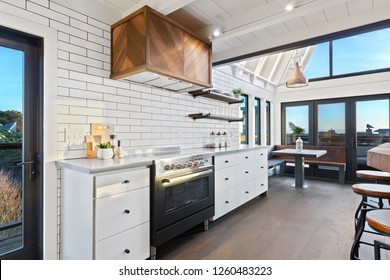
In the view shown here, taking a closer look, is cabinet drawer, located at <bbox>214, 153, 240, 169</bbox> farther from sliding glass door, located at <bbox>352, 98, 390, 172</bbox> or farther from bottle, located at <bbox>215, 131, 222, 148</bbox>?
sliding glass door, located at <bbox>352, 98, 390, 172</bbox>

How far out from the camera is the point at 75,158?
2137 millimetres

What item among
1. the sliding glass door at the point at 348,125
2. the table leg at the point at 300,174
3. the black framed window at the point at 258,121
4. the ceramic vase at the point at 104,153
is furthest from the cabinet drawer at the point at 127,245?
the sliding glass door at the point at 348,125

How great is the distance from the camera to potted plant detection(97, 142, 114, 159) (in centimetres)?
212

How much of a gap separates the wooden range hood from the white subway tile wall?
146 millimetres

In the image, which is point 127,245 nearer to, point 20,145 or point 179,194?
point 179,194

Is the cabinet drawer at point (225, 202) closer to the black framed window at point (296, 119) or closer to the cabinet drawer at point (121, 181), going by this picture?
the cabinet drawer at point (121, 181)

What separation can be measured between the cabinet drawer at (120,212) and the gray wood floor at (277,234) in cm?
59

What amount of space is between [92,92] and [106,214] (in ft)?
4.17

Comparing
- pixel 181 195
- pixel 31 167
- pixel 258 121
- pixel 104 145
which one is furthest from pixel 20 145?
pixel 258 121

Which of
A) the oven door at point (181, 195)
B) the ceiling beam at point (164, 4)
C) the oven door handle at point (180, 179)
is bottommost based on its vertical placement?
the oven door at point (181, 195)

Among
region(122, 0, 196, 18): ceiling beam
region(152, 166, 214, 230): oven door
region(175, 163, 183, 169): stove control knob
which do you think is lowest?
region(152, 166, 214, 230): oven door

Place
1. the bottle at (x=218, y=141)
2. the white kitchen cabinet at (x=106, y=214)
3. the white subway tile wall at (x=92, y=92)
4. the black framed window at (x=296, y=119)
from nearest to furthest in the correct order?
the white kitchen cabinet at (x=106, y=214)
the white subway tile wall at (x=92, y=92)
the bottle at (x=218, y=141)
the black framed window at (x=296, y=119)

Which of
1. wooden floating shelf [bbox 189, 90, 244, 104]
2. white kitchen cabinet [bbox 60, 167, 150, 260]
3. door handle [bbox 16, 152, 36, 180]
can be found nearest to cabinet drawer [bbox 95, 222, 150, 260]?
white kitchen cabinet [bbox 60, 167, 150, 260]

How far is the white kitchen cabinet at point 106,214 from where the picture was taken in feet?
5.46
